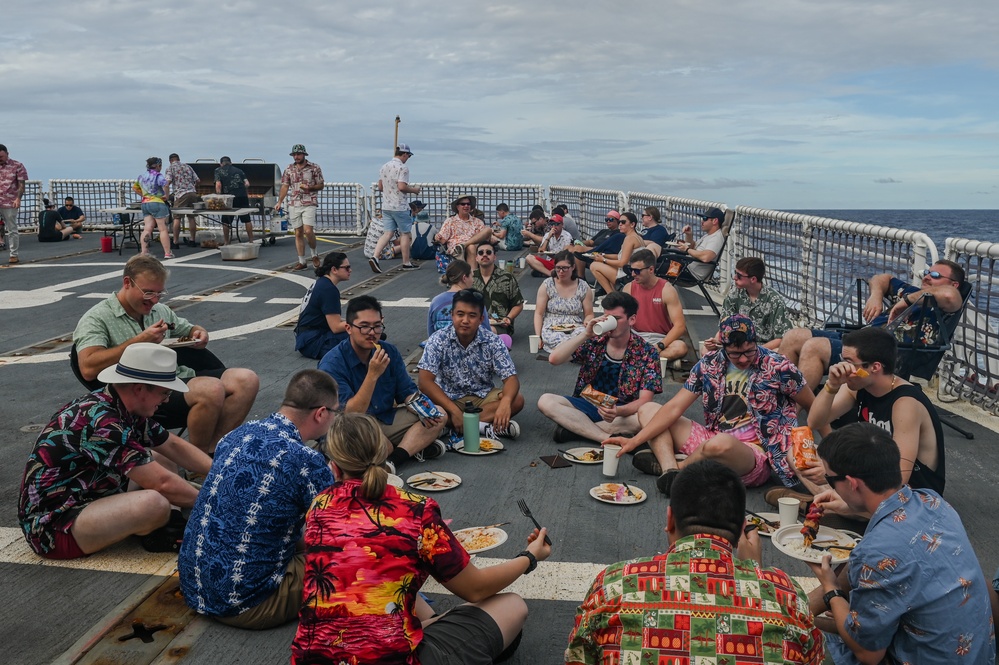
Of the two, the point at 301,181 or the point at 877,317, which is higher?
the point at 301,181

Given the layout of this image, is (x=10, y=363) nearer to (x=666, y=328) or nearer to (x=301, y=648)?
(x=666, y=328)

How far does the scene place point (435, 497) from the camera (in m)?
5.95

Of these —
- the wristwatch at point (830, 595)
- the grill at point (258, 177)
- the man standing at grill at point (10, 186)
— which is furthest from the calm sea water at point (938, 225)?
the wristwatch at point (830, 595)

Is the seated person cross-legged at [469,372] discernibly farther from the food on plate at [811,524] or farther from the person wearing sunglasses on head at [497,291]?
the person wearing sunglasses on head at [497,291]

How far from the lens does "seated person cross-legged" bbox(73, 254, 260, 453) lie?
5.96 m

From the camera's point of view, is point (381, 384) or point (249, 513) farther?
point (381, 384)

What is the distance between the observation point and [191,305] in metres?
13.6

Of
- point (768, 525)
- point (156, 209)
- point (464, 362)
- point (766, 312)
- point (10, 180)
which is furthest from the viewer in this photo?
point (156, 209)

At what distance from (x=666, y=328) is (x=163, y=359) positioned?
6046 millimetres

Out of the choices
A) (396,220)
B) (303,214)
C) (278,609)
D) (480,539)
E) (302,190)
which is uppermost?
(302,190)

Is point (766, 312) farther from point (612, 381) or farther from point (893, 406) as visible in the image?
point (893, 406)

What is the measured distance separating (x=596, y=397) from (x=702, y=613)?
14.4 ft

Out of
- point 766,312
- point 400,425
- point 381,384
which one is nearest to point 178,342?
point 381,384

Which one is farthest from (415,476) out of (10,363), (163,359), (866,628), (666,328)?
(10,363)
